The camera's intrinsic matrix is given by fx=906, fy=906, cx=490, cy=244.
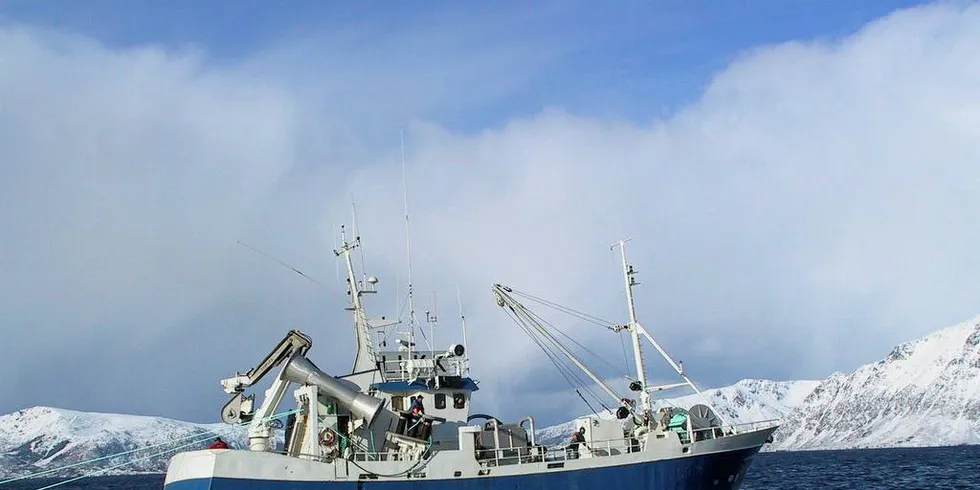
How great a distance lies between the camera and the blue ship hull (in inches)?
1192

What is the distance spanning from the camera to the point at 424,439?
32.8 m

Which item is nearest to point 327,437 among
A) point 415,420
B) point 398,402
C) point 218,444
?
point 415,420

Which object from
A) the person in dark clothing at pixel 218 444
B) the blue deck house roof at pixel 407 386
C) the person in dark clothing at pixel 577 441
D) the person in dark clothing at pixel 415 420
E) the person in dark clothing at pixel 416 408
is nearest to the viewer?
the person in dark clothing at pixel 218 444

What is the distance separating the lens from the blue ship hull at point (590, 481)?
30.3 meters

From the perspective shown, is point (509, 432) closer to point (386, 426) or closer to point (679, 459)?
point (386, 426)

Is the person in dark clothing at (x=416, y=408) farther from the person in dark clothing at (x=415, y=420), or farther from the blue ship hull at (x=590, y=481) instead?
the blue ship hull at (x=590, y=481)

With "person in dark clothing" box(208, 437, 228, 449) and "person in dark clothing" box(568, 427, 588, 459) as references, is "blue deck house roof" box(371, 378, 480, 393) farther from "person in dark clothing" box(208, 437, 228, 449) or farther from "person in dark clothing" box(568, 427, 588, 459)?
"person in dark clothing" box(208, 437, 228, 449)

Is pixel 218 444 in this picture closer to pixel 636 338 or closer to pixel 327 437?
pixel 327 437

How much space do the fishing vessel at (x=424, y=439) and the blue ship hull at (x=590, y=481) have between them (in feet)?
0.12

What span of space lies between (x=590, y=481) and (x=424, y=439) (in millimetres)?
6247

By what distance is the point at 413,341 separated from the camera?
38.4m

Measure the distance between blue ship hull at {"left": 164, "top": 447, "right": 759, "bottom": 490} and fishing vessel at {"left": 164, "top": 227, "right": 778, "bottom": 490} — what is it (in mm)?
37

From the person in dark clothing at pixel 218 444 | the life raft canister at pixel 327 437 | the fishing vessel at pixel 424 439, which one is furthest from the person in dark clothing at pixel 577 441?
the person in dark clothing at pixel 218 444

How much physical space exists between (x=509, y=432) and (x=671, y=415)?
274 inches
